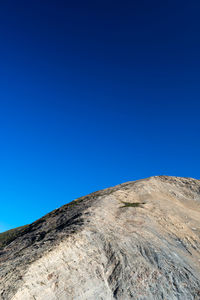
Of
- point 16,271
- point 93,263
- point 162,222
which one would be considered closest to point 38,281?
point 16,271

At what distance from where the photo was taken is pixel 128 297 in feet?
51.4

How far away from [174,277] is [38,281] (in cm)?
1081

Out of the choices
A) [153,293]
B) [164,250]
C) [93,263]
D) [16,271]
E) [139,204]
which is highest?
[139,204]

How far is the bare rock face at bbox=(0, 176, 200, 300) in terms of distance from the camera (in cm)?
1422

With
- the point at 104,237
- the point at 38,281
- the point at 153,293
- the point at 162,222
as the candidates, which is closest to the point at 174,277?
the point at 153,293

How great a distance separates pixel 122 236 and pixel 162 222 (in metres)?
7.59

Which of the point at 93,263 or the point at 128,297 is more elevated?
the point at 93,263

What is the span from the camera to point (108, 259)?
1856 cm

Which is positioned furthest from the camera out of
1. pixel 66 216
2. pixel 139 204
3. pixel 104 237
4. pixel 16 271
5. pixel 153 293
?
pixel 139 204

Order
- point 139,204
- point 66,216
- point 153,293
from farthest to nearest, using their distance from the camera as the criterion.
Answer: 1. point 139,204
2. point 66,216
3. point 153,293

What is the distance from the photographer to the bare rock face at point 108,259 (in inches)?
560

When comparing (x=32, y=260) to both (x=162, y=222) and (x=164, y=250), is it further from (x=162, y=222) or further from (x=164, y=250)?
(x=162, y=222)

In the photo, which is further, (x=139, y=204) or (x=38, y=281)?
(x=139, y=204)

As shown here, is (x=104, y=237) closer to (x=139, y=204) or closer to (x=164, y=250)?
(x=164, y=250)
